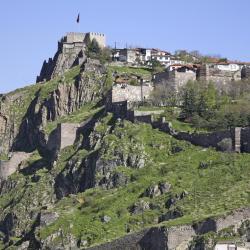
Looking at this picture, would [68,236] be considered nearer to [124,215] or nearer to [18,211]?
[124,215]

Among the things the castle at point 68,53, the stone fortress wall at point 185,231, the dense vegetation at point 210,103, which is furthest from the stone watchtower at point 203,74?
the stone fortress wall at point 185,231

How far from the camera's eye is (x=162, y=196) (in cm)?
10644

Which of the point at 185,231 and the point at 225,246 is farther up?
the point at 225,246

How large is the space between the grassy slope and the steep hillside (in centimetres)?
9

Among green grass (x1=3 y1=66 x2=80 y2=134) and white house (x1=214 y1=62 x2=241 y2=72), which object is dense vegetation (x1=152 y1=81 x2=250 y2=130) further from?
green grass (x1=3 y1=66 x2=80 y2=134)

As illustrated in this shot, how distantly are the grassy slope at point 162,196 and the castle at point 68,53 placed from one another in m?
41.9

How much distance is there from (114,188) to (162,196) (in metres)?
8.63

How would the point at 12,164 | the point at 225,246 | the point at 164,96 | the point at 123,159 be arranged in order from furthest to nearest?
the point at 12,164
the point at 164,96
the point at 123,159
the point at 225,246

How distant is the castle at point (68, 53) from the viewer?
16062cm

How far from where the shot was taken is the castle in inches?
6324

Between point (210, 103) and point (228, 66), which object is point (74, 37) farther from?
point (210, 103)

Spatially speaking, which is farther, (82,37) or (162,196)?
(82,37)

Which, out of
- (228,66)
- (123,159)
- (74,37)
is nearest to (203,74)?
(228,66)

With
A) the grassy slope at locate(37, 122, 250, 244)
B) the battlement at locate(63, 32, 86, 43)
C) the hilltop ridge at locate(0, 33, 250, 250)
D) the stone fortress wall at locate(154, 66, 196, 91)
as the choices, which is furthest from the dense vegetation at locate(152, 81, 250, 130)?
the battlement at locate(63, 32, 86, 43)
